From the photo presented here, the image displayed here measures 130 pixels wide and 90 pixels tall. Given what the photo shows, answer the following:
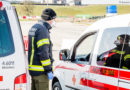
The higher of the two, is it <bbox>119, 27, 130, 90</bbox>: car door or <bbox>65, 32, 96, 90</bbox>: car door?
<bbox>119, 27, 130, 90</bbox>: car door

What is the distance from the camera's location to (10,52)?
3.90 m

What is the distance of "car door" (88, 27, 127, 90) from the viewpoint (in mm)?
4242

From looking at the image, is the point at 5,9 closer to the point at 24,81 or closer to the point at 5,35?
the point at 5,35

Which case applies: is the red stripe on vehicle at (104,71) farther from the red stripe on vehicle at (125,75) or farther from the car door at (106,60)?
the red stripe on vehicle at (125,75)

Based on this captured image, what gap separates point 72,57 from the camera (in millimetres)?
5602

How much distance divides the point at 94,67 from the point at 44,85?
902mm

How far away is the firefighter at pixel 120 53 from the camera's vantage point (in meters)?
4.13

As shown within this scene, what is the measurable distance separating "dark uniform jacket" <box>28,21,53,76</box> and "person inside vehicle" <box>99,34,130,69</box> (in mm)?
935

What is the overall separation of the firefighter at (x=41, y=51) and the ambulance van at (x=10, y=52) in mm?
926

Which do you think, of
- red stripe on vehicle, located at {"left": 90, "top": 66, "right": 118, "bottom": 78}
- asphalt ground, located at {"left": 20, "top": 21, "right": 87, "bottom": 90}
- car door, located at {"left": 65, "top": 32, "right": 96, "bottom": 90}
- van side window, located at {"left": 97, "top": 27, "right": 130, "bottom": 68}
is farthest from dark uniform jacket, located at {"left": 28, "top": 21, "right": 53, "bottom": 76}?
asphalt ground, located at {"left": 20, "top": 21, "right": 87, "bottom": 90}

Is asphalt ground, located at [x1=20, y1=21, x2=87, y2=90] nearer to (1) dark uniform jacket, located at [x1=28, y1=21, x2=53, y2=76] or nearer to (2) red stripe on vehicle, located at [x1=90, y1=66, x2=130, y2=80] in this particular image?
(1) dark uniform jacket, located at [x1=28, y1=21, x2=53, y2=76]

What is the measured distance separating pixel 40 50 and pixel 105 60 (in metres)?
0.99

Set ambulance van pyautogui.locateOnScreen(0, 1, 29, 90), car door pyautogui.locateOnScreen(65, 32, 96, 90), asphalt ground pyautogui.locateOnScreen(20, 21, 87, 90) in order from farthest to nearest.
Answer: asphalt ground pyautogui.locateOnScreen(20, 21, 87, 90) < car door pyautogui.locateOnScreen(65, 32, 96, 90) < ambulance van pyautogui.locateOnScreen(0, 1, 29, 90)

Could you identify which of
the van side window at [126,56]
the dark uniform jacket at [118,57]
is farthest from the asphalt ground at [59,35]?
the van side window at [126,56]
